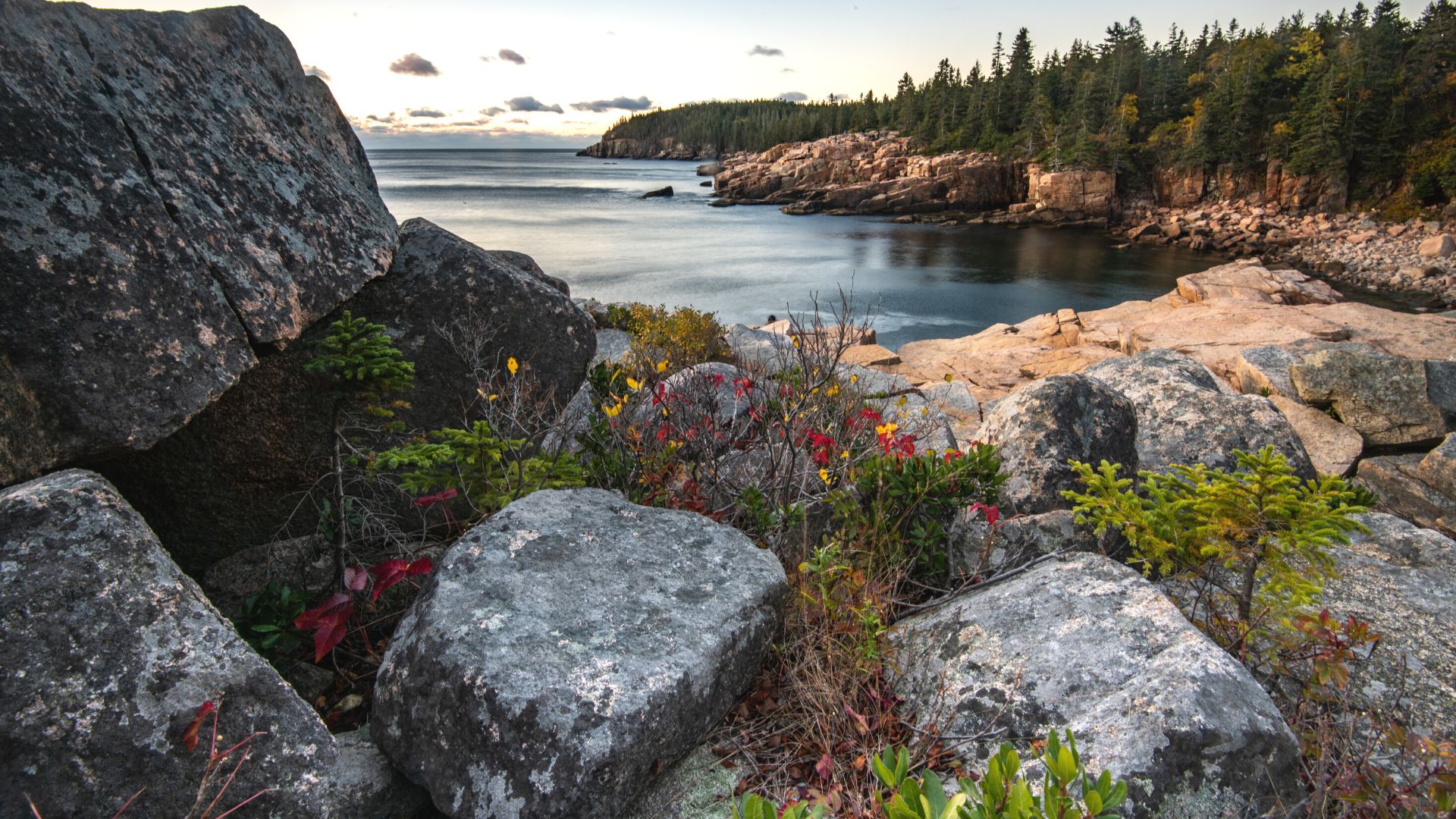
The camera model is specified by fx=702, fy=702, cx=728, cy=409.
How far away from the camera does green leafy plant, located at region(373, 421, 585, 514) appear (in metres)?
3.21

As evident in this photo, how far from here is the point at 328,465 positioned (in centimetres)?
370

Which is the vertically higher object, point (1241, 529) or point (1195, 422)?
point (1241, 529)

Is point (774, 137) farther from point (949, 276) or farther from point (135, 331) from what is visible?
point (135, 331)

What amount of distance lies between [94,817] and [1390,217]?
58.6m

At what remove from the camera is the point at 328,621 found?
292cm

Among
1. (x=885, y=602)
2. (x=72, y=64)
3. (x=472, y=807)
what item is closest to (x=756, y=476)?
(x=885, y=602)

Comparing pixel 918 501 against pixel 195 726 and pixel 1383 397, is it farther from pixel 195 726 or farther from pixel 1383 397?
pixel 1383 397

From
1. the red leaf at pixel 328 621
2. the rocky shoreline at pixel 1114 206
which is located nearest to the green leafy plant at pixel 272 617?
the red leaf at pixel 328 621

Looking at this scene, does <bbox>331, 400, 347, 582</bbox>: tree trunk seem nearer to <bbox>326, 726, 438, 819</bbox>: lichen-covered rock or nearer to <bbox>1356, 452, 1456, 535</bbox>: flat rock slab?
<bbox>326, 726, 438, 819</bbox>: lichen-covered rock

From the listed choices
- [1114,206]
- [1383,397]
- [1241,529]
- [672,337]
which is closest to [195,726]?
[1241,529]

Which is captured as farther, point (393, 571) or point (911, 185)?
point (911, 185)

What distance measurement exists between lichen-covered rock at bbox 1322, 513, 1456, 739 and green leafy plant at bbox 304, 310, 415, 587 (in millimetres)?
4257

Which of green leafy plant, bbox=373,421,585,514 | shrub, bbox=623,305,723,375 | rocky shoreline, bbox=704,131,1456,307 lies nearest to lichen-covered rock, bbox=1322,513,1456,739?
green leafy plant, bbox=373,421,585,514

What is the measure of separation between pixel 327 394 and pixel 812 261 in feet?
123
